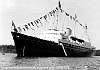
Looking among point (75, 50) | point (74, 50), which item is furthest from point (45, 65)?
point (75, 50)

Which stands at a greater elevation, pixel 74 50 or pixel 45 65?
pixel 74 50

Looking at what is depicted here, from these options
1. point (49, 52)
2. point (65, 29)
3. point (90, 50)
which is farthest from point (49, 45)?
point (90, 50)

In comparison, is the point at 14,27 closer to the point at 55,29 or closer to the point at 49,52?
the point at 49,52

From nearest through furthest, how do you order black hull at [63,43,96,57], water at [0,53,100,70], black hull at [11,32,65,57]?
water at [0,53,100,70], black hull at [11,32,65,57], black hull at [63,43,96,57]

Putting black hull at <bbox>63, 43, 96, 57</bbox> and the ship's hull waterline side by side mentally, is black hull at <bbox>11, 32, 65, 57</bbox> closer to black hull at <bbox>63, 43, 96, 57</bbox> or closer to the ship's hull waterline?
the ship's hull waterline

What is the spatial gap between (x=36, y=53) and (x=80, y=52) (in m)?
31.2

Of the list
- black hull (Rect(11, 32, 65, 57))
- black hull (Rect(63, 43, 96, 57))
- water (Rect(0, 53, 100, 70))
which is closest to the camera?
water (Rect(0, 53, 100, 70))

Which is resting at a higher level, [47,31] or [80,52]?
[47,31]

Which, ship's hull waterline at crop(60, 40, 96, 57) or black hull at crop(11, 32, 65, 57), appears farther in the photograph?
ship's hull waterline at crop(60, 40, 96, 57)

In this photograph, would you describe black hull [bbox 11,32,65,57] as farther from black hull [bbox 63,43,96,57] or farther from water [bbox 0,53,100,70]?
water [bbox 0,53,100,70]

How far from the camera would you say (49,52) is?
73.0m

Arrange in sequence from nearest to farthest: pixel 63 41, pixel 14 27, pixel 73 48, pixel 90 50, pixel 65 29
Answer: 1. pixel 14 27
2. pixel 63 41
3. pixel 73 48
4. pixel 65 29
5. pixel 90 50

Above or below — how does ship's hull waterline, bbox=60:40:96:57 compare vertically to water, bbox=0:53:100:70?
above

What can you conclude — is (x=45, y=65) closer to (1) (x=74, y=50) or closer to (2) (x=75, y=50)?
(1) (x=74, y=50)
